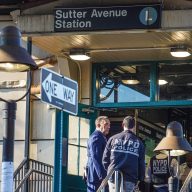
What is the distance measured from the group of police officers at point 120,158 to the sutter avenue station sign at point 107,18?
1583mm

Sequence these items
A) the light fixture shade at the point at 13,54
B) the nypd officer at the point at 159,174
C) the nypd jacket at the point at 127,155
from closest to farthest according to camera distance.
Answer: the light fixture shade at the point at 13,54 → the nypd jacket at the point at 127,155 → the nypd officer at the point at 159,174

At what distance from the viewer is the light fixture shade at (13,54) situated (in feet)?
21.0

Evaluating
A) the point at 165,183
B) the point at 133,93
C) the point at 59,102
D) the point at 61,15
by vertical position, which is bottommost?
the point at 165,183

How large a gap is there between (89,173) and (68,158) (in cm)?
177

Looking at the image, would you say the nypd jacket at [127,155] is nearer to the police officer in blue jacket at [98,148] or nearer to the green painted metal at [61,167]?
the police officer in blue jacket at [98,148]

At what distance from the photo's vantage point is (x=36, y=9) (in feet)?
39.0

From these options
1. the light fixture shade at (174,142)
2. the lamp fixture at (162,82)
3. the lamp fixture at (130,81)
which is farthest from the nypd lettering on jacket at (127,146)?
the lamp fixture at (130,81)

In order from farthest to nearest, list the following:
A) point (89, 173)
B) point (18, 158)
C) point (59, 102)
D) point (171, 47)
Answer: point (18, 158)
point (171, 47)
point (89, 173)
point (59, 102)

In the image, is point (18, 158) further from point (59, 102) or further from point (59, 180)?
point (59, 102)

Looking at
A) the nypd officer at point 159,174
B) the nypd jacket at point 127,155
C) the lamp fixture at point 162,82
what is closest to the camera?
the nypd jacket at point 127,155

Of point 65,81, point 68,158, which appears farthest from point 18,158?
point 65,81

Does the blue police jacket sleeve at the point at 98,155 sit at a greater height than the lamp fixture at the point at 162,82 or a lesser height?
lesser

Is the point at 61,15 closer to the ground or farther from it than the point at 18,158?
farther from it

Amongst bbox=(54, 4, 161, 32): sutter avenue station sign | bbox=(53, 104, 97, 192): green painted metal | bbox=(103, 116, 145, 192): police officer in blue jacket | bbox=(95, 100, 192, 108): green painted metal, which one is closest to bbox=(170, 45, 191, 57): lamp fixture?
bbox=(95, 100, 192, 108): green painted metal
